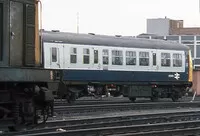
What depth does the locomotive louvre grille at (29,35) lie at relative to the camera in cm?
1116

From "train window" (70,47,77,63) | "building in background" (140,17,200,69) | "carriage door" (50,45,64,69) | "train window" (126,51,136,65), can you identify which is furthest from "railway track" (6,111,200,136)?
"building in background" (140,17,200,69)

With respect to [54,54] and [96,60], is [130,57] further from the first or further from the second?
[54,54]

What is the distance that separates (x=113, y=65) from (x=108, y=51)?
2.78ft

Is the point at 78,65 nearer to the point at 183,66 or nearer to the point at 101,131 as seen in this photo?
the point at 183,66

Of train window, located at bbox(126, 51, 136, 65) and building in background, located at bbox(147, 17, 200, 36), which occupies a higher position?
building in background, located at bbox(147, 17, 200, 36)

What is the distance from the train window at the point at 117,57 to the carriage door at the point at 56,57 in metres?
3.45

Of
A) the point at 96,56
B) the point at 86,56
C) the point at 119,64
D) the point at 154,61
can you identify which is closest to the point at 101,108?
the point at 86,56

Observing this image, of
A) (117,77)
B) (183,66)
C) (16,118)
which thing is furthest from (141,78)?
(16,118)

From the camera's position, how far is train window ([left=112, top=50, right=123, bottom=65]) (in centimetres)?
2667

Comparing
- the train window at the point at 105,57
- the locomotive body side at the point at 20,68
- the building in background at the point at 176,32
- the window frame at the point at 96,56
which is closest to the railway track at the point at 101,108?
the window frame at the point at 96,56

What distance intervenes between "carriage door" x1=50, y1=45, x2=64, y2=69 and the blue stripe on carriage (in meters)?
0.51

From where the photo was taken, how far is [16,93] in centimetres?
1088

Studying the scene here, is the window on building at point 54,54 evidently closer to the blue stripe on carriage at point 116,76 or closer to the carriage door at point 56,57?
the carriage door at point 56,57

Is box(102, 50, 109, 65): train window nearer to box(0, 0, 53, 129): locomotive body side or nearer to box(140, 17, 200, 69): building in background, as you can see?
box(0, 0, 53, 129): locomotive body side
